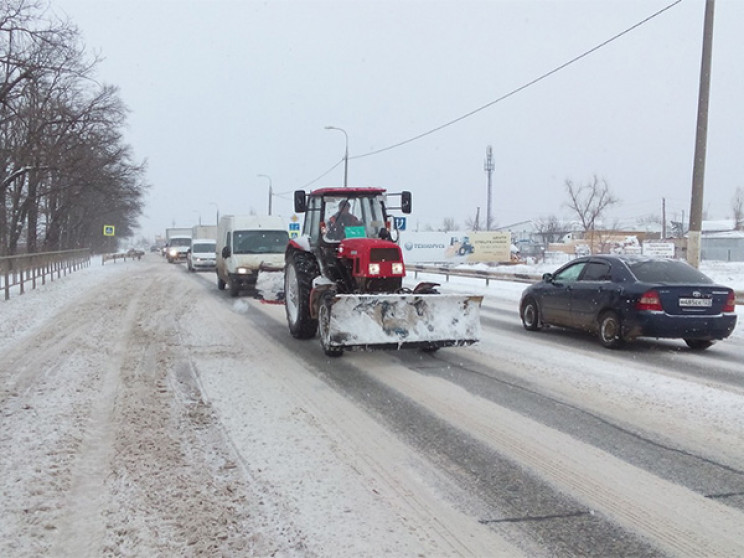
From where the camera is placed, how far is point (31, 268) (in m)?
20.3

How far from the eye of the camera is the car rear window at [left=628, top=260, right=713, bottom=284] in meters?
9.09

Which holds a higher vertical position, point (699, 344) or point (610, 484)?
point (699, 344)

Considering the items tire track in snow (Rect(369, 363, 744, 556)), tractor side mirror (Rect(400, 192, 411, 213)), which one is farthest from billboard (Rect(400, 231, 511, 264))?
tire track in snow (Rect(369, 363, 744, 556))

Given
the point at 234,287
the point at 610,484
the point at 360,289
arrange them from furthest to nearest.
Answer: the point at 234,287
the point at 360,289
the point at 610,484

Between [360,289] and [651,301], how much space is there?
4040mm

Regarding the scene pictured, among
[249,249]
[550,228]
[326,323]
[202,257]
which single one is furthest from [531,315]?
[550,228]

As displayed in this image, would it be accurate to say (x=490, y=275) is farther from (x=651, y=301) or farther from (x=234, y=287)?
(x=651, y=301)

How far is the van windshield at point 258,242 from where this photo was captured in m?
17.9

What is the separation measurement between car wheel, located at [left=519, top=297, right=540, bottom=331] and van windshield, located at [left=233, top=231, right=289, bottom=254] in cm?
870

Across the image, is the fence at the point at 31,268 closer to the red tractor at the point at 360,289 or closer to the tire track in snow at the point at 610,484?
the red tractor at the point at 360,289

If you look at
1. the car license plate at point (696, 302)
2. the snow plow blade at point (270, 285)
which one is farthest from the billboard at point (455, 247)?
the car license plate at point (696, 302)

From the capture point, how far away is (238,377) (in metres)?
7.09

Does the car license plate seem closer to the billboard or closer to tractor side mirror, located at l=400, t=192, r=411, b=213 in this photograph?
tractor side mirror, located at l=400, t=192, r=411, b=213

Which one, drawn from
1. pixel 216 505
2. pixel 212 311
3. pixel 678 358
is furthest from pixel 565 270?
pixel 216 505
